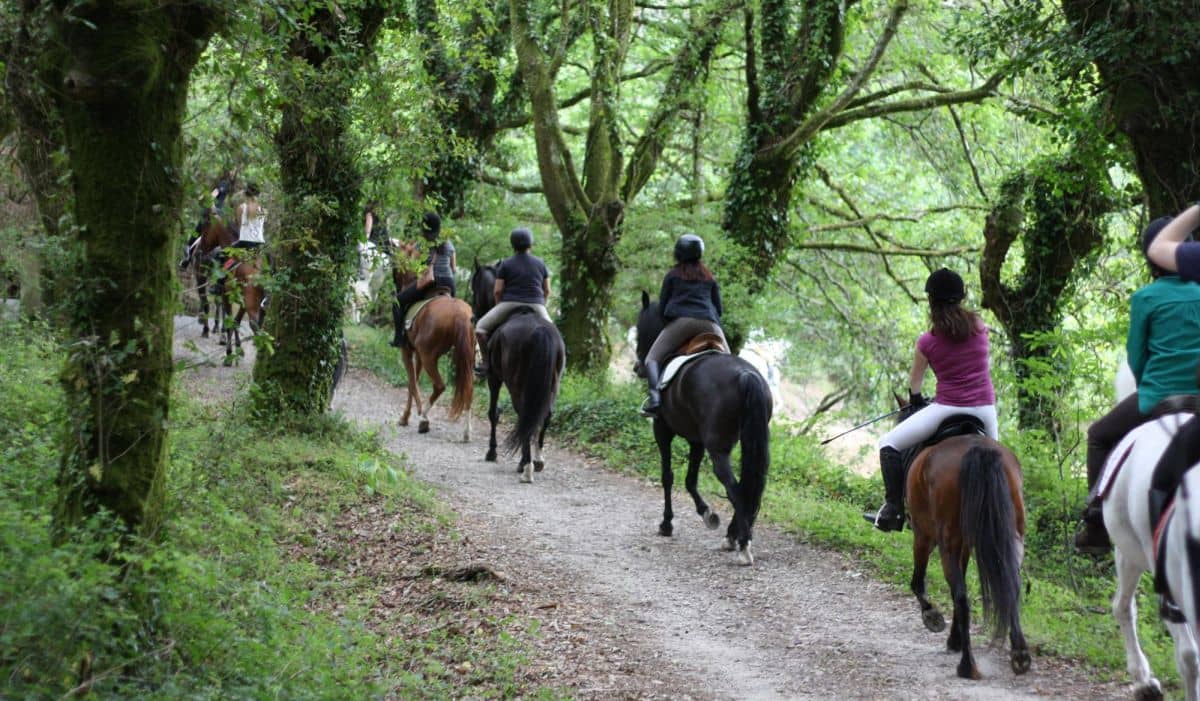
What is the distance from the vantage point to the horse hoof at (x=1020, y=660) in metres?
6.49

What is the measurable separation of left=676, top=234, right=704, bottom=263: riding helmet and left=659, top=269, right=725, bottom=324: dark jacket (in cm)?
19

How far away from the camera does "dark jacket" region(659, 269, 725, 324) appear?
1052 centimetres

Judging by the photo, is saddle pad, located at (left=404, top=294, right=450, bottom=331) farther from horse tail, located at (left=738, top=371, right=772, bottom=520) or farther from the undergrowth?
horse tail, located at (left=738, top=371, right=772, bottom=520)

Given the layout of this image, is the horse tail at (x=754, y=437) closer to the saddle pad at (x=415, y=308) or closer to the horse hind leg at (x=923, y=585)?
the horse hind leg at (x=923, y=585)

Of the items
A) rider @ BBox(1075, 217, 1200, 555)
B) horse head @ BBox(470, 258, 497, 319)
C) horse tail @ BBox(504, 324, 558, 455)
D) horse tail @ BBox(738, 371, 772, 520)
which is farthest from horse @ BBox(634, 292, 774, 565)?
horse head @ BBox(470, 258, 497, 319)

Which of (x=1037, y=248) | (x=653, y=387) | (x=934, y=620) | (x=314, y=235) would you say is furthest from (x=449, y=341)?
(x=934, y=620)

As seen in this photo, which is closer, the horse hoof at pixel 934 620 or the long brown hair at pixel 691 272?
the horse hoof at pixel 934 620

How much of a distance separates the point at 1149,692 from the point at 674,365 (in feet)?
17.2

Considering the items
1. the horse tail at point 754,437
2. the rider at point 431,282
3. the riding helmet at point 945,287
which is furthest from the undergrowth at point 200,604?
the rider at point 431,282

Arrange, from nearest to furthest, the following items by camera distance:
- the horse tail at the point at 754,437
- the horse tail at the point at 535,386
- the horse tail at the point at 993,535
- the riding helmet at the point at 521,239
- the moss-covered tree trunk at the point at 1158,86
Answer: the horse tail at the point at 993,535, the moss-covered tree trunk at the point at 1158,86, the horse tail at the point at 754,437, the horse tail at the point at 535,386, the riding helmet at the point at 521,239

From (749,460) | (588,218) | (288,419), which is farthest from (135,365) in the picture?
(588,218)

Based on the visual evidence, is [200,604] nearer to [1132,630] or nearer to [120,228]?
[120,228]

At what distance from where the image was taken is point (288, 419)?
11.8 m

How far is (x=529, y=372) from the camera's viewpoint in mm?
13023
